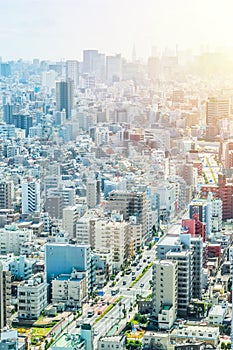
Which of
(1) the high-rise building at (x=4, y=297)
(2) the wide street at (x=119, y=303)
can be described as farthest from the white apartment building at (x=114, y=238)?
(1) the high-rise building at (x=4, y=297)

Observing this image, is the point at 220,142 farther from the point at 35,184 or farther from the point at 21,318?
the point at 21,318

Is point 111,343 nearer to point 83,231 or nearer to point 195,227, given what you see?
point 195,227

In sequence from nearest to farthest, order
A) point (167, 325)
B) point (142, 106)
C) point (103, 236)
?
point (167, 325)
point (103, 236)
point (142, 106)

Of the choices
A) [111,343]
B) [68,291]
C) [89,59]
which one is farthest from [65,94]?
[111,343]

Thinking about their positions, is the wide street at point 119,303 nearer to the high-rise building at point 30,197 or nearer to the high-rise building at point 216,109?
the high-rise building at point 30,197

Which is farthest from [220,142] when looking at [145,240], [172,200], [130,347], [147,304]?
[130,347]

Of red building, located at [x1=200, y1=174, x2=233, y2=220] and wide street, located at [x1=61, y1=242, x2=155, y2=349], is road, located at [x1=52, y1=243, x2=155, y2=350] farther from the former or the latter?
red building, located at [x1=200, y1=174, x2=233, y2=220]

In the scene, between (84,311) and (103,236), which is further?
(103,236)
